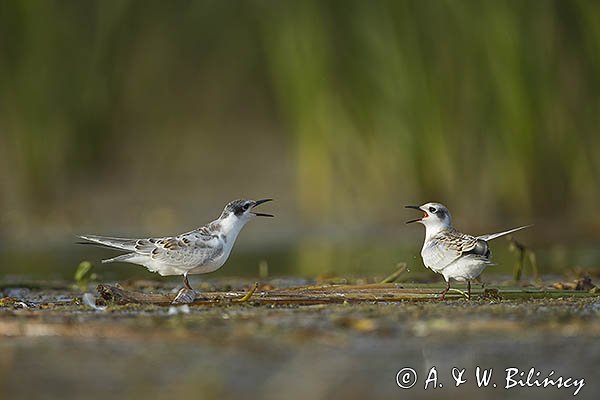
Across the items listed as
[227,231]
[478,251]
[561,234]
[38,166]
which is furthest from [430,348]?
[38,166]

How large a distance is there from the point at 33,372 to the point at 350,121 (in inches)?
431

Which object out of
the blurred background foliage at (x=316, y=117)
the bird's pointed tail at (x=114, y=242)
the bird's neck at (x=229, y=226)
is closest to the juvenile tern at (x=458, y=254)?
the bird's neck at (x=229, y=226)

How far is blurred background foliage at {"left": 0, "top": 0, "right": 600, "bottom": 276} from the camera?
13508mm

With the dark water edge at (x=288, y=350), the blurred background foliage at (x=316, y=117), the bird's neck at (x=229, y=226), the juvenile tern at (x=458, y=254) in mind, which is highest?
the blurred background foliage at (x=316, y=117)

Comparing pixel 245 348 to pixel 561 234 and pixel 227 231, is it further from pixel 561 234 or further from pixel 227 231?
pixel 561 234

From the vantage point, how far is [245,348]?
4863mm

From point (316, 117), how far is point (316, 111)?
79mm

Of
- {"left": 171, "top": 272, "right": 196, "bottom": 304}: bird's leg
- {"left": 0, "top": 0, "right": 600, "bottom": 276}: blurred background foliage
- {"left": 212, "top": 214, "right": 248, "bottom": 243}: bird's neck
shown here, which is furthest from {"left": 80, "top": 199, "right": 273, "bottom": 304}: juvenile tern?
{"left": 0, "top": 0, "right": 600, "bottom": 276}: blurred background foliage

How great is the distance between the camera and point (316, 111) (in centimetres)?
1498

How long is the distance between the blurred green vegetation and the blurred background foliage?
0.03 meters

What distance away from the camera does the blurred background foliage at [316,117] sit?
1351cm

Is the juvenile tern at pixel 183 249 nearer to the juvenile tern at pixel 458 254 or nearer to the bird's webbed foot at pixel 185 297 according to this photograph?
the bird's webbed foot at pixel 185 297

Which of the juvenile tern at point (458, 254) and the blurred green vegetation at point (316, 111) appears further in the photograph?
the blurred green vegetation at point (316, 111)

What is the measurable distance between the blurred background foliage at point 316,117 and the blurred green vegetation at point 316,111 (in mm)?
27
